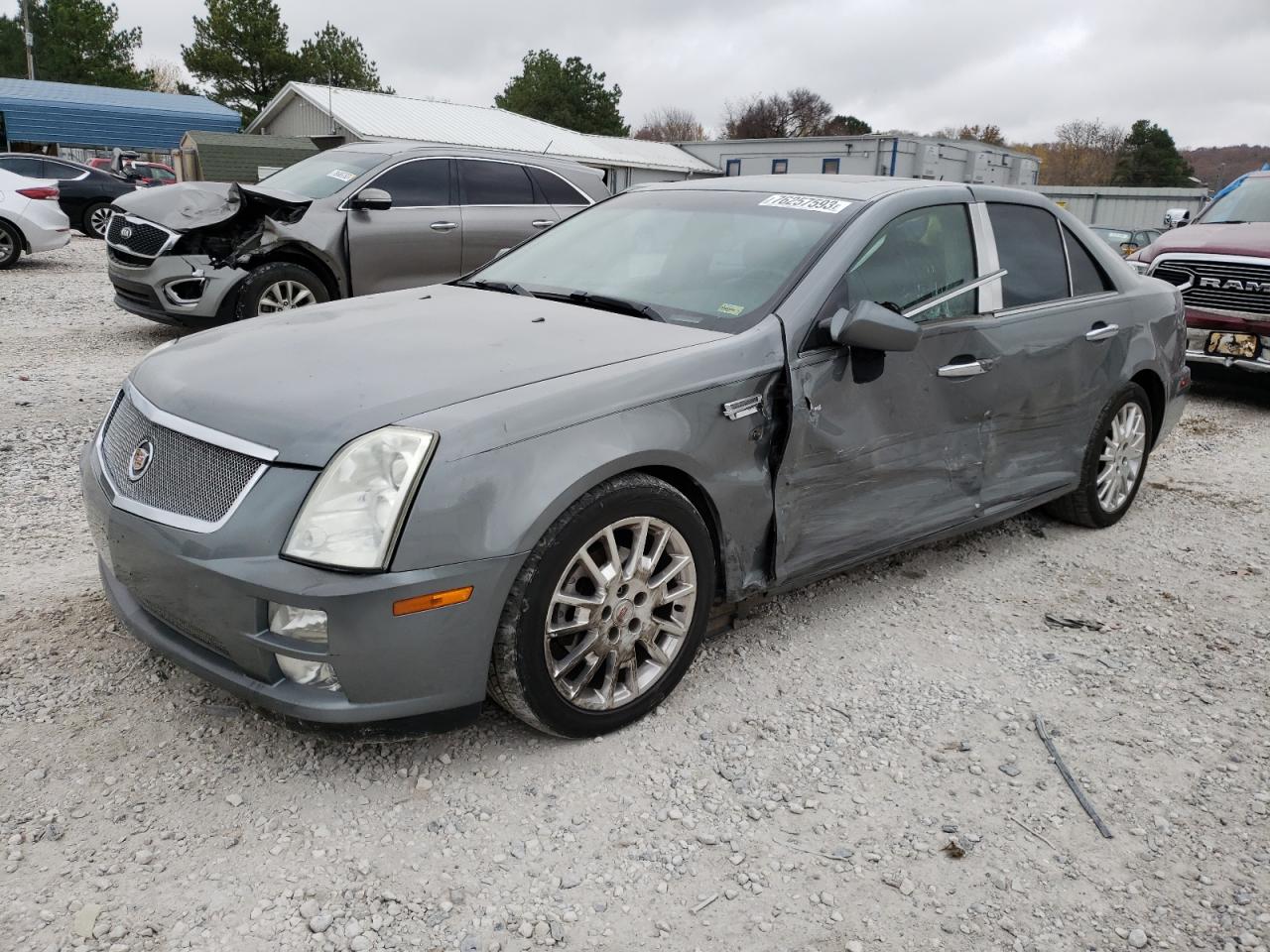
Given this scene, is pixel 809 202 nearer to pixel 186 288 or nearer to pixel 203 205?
pixel 186 288

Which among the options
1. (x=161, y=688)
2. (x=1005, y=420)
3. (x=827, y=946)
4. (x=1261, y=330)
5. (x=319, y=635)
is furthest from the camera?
(x=1261, y=330)

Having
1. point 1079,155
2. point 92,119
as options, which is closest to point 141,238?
point 92,119

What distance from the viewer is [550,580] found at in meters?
2.57

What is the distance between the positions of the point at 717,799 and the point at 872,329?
1.50m

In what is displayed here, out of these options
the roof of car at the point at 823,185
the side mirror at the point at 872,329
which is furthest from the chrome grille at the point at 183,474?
the roof of car at the point at 823,185

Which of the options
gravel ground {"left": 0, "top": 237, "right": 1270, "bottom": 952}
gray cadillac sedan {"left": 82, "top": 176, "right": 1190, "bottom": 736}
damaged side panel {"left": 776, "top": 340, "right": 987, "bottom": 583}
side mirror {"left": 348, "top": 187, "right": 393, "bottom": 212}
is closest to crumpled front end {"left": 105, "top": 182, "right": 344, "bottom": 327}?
side mirror {"left": 348, "top": 187, "right": 393, "bottom": 212}

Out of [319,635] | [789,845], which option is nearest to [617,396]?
[319,635]

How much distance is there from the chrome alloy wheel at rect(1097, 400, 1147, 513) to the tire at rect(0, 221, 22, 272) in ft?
47.2

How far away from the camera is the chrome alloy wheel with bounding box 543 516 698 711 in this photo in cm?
270

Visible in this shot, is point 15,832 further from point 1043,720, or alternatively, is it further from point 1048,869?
point 1043,720

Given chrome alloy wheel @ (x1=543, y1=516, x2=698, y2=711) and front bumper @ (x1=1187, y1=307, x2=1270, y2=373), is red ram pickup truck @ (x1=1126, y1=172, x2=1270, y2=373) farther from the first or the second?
chrome alloy wheel @ (x1=543, y1=516, x2=698, y2=711)

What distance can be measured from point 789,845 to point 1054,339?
8.56ft

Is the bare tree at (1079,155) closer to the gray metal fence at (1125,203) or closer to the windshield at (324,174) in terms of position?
the gray metal fence at (1125,203)

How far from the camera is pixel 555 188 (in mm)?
9016
